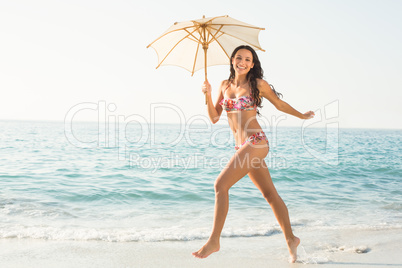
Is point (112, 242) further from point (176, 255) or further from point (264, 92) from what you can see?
point (264, 92)

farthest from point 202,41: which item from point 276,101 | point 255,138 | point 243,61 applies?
point 255,138

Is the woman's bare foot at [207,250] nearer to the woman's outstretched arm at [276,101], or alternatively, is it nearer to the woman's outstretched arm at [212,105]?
the woman's outstretched arm at [212,105]

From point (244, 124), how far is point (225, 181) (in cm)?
62

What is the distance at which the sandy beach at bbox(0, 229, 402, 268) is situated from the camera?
4.37 metres

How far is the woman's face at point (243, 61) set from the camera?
3986 millimetres

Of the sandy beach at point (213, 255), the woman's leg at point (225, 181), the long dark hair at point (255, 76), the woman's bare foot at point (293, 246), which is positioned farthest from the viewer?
the sandy beach at point (213, 255)

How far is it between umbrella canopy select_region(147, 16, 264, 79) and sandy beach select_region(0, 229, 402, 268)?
7.45 ft

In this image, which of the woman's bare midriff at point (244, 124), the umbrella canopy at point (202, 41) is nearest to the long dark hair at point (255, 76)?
the woman's bare midriff at point (244, 124)

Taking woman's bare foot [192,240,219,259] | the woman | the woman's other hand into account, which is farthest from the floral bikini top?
woman's bare foot [192,240,219,259]

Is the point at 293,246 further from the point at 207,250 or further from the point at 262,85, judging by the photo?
the point at 262,85

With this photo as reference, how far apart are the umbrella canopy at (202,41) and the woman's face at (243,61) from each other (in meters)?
0.36

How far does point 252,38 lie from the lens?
176 inches

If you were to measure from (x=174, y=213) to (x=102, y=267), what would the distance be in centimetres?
326

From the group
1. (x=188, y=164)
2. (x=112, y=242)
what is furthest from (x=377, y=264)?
(x=188, y=164)
